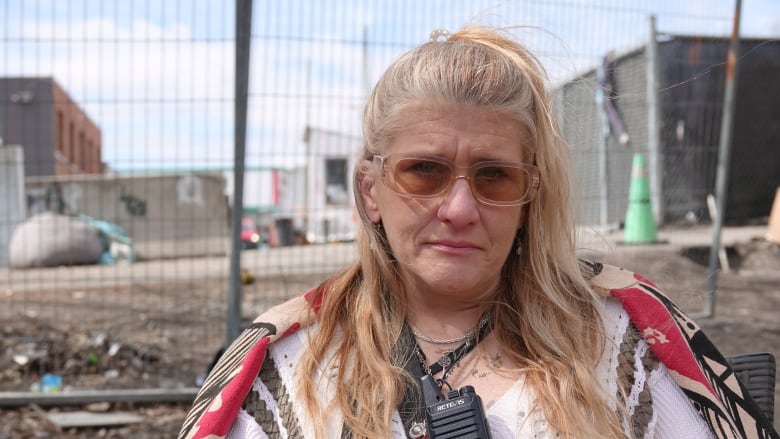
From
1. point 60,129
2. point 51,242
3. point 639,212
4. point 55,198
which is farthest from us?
point 639,212

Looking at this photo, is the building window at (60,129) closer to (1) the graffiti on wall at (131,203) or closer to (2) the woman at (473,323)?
(1) the graffiti on wall at (131,203)

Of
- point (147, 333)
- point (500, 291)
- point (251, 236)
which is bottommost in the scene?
point (147, 333)

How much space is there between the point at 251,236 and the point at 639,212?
13.5ft

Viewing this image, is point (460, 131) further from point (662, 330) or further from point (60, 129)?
point (60, 129)

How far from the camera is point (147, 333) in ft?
20.0

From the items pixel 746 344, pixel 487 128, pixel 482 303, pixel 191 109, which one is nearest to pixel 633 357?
pixel 482 303

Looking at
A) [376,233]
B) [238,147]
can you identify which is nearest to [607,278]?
[376,233]

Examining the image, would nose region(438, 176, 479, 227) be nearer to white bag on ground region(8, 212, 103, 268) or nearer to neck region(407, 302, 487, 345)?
neck region(407, 302, 487, 345)

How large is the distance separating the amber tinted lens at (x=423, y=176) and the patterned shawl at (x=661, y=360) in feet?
1.32

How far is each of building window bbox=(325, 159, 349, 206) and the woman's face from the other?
303 cm

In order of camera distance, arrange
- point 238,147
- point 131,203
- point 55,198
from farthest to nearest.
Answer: point 55,198
point 131,203
point 238,147

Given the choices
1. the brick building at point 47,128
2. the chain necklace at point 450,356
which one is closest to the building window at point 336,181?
the brick building at point 47,128

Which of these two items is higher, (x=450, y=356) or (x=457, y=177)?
(x=457, y=177)

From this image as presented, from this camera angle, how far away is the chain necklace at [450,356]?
170 centimetres
